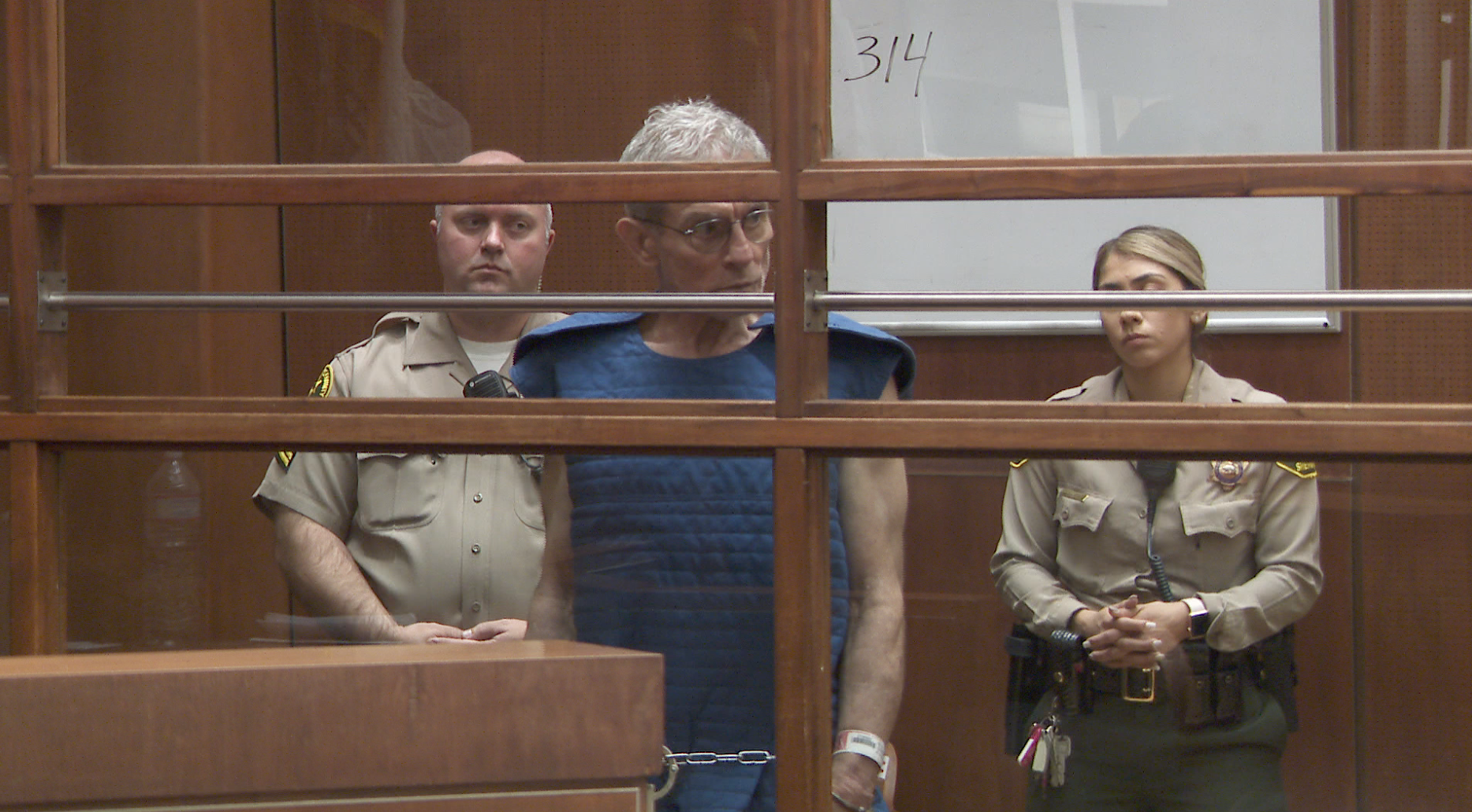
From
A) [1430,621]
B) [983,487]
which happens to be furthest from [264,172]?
[1430,621]

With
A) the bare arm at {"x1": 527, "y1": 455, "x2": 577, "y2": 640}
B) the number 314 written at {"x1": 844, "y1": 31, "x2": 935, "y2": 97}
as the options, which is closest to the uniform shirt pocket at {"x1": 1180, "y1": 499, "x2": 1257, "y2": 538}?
the number 314 written at {"x1": 844, "y1": 31, "x2": 935, "y2": 97}

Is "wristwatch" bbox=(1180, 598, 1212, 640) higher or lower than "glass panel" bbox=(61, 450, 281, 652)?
lower

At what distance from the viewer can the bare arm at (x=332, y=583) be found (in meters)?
1.52

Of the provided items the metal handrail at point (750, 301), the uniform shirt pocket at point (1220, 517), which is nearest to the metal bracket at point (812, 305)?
the metal handrail at point (750, 301)

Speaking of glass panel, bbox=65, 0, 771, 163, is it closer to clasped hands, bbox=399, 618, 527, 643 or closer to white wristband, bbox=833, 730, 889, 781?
clasped hands, bbox=399, 618, 527, 643

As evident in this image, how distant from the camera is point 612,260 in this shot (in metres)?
1.47

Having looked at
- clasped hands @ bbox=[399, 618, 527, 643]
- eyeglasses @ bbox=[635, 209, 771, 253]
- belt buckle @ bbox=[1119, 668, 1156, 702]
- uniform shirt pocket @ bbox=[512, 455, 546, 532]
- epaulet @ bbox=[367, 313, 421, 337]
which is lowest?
belt buckle @ bbox=[1119, 668, 1156, 702]

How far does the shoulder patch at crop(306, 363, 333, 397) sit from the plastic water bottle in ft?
0.56

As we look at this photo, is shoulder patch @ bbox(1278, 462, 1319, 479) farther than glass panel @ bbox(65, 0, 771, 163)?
No

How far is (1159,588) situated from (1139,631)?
0.15ft

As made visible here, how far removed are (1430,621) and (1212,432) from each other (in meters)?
0.30

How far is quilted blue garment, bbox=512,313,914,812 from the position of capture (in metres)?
1.42

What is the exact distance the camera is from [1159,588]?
142cm

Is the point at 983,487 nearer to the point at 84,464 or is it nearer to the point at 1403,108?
the point at 1403,108
